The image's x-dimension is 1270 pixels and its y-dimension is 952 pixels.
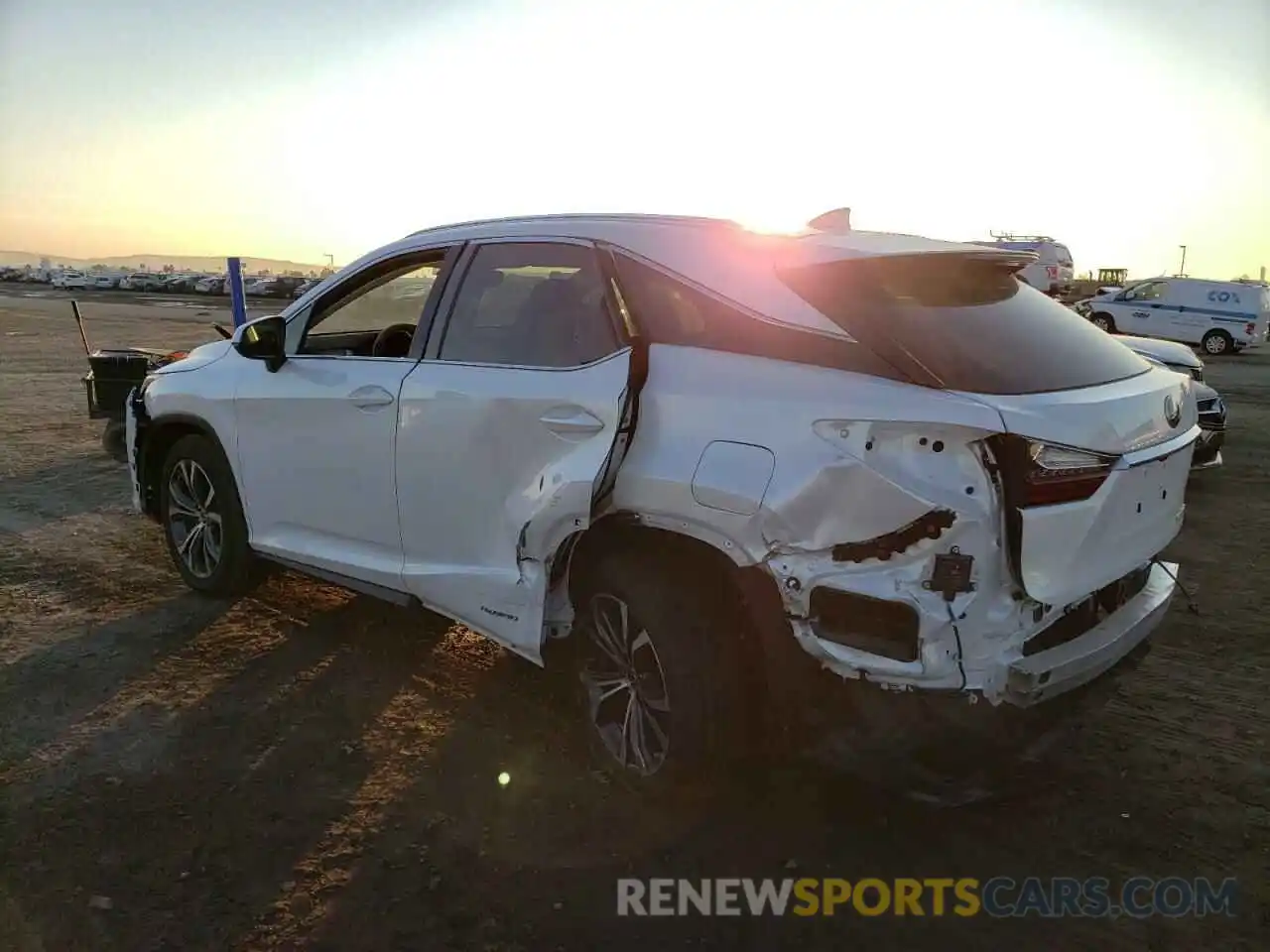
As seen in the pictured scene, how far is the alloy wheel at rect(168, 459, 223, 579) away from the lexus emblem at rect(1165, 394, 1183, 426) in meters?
4.12

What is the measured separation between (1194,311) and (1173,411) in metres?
24.3

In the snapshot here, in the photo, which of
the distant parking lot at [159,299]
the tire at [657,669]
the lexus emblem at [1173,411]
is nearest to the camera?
the tire at [657,669]

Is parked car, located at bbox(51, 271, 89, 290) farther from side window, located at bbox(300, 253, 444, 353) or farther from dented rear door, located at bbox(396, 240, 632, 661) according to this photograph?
dented rear door, located at bbox(396, 240, 632, 661)

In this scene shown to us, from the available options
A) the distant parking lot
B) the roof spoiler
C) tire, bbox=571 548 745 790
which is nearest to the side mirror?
tire, bbox=571 548 745 790

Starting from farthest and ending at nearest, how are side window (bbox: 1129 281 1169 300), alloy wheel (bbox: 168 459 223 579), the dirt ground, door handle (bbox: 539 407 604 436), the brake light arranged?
side window (bbox: 1129 281 1169 300)
alloy wheel (bbox: 168 459 223 579)
door handle (bbox: 539 407 604 436)
the dirt ground
the brake light

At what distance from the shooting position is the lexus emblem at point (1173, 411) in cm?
294

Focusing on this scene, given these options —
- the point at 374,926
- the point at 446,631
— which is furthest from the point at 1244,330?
the point at 374,926

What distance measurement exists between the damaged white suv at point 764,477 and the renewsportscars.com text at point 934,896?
15.7 inches

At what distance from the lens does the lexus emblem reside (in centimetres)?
294

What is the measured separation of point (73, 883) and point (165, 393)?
9.27 ft

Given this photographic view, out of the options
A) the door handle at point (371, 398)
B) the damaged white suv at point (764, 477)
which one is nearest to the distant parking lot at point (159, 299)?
the door handle at point (371, 398)

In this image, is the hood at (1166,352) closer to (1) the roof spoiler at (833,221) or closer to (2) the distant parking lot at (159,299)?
(1) the roof spoiler at (833,221)

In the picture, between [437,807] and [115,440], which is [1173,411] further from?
[115,440]

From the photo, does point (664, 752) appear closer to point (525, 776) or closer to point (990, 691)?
point (525, 776)
